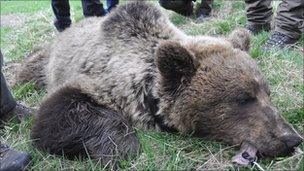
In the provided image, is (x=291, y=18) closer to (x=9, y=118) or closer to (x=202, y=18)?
(x=202, y=18)

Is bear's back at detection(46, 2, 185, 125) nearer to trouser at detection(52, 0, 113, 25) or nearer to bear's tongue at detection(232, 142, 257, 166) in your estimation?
bear's tongue at detection(232, 142, 257, 166)

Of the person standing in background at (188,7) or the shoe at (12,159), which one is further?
the person standing in background at (188,7)

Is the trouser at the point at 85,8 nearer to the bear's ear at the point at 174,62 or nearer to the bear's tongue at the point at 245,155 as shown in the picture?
the bear's ear at the point at 174,62

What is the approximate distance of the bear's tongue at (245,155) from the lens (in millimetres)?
3285

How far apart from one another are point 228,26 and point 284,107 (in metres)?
2.74

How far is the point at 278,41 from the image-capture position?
5898mm

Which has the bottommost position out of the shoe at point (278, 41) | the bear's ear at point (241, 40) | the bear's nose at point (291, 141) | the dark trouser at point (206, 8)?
the dark trouser at point (206, 8)

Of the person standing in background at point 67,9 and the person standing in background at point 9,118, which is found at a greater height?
the person standing in background at point 9,118

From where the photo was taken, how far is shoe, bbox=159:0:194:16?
25.6 ft

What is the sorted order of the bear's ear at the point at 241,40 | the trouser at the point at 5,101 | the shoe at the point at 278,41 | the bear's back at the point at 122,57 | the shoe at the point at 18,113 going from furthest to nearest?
the shoe at the point at 278,41 < the shoe at the point at 18,113 < the bear's ear at the point at 241,40 < the trouser at the point at 5,101 < the bear's back at the point at 122,57

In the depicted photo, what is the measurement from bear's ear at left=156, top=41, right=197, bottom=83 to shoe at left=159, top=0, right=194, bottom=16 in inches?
164

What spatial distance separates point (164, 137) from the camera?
Answer: 3.81 meters

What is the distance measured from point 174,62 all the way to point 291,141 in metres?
1.04

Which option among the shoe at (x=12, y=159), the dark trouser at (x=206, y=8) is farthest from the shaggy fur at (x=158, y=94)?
Answer: the dark trouser at (x=206, y=8)
